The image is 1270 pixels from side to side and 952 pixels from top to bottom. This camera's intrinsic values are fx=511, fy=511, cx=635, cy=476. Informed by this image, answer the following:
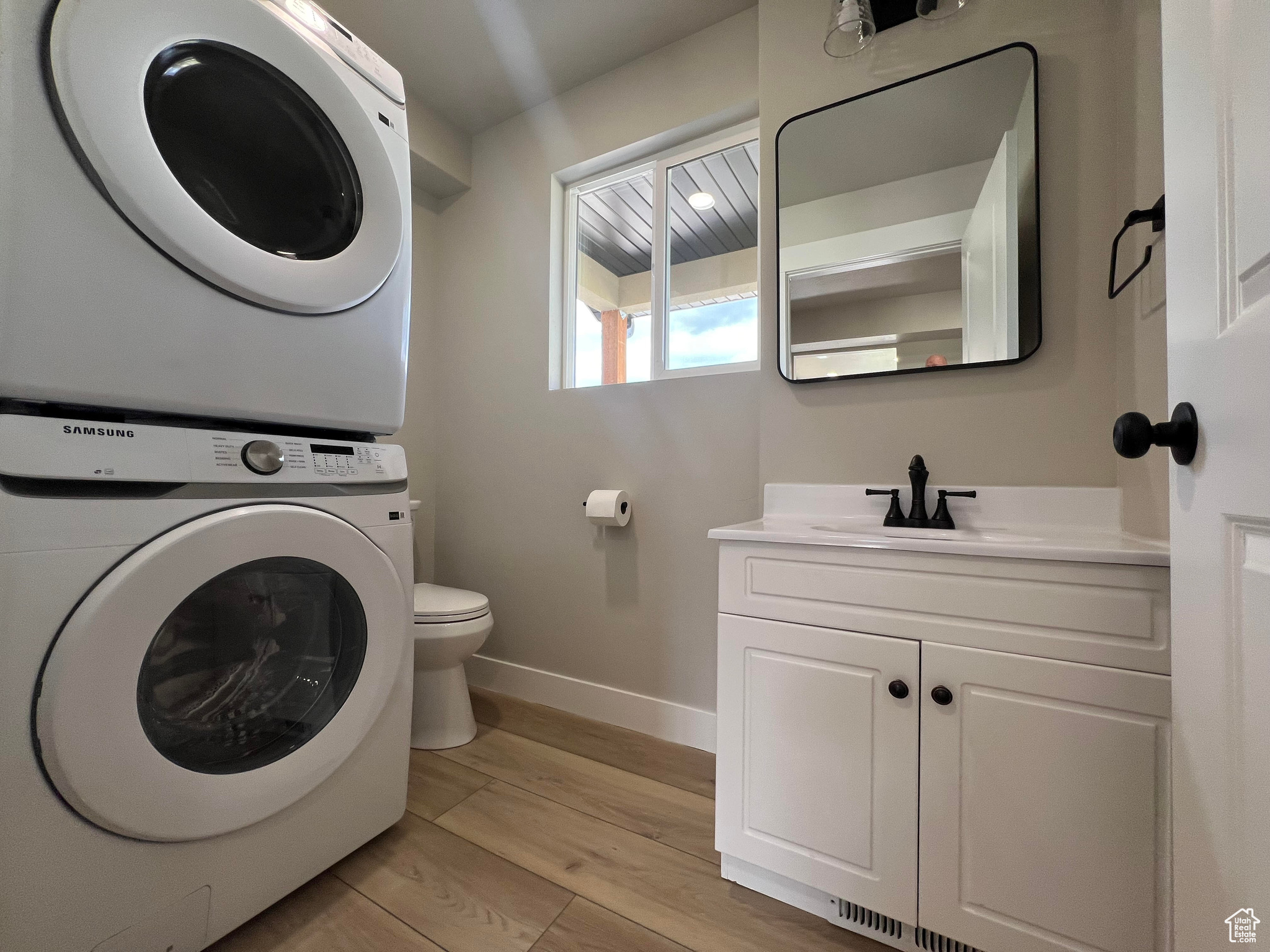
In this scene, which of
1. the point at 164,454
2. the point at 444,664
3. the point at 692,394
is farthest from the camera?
the point at 692,394

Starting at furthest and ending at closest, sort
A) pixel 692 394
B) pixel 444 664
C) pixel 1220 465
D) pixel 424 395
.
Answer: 1. pixel 424 395
2. pixel 692 394
3. pixel 444 664
4. pixel 1220 465

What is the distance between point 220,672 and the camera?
3.03 ft

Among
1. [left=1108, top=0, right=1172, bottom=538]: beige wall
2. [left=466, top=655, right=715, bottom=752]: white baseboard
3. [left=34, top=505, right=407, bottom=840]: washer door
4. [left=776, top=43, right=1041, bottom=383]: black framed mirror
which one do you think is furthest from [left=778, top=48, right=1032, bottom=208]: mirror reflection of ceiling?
[left=466, top=655, right=715, bottom=752]: white baseboard

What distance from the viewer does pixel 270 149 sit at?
1.00 meters

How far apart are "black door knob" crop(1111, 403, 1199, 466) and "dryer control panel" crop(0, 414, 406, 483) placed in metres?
1.23

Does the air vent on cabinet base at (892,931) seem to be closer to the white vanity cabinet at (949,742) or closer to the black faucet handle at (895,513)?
the white vanity cabinet at (949,742)

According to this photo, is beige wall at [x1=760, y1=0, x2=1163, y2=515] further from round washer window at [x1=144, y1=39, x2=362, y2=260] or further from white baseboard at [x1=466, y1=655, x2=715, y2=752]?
round washer window at [x1=144, y1=39, x2=362, y2=260]

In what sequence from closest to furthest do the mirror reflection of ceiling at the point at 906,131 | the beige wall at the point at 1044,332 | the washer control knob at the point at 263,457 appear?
1. the washer control knob at the point at 263,457
2. the beige wall at the point at 1044,332
3. the mirror reflection of ceiling at the point at 906,131

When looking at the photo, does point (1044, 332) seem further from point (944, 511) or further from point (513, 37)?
point (513, 37)

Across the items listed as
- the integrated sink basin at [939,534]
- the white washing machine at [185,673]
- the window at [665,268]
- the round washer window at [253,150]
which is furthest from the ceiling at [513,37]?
the integrated sink basin at [939,534]

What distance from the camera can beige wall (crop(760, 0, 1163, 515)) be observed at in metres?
1.19

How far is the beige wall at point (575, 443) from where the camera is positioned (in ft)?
5.78

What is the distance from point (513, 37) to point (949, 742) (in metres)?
2.46

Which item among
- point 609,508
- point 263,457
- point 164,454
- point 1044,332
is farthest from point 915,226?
point 164,454
